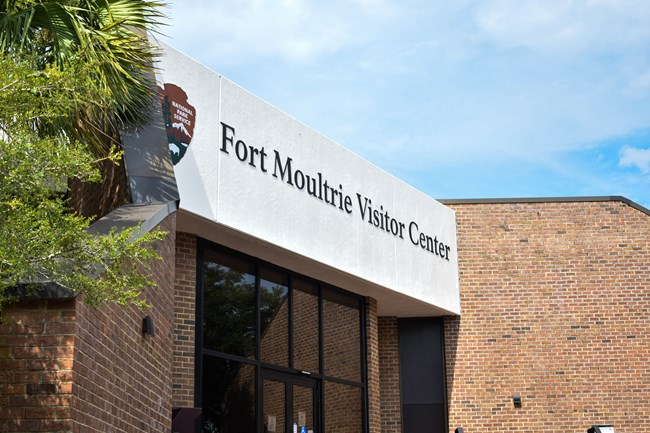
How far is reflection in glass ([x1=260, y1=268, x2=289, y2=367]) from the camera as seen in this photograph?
47.9 ft

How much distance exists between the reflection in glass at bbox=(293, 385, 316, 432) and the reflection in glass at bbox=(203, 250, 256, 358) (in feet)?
5.00

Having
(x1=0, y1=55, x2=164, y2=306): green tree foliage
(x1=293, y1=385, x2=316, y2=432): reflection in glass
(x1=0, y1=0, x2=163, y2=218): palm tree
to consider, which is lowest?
(x1=293, y1=385, x2=316, y2=432): reflection in glass

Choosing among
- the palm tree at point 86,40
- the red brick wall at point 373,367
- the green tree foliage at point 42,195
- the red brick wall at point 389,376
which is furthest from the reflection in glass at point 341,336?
the green tree foliage at point 42,195

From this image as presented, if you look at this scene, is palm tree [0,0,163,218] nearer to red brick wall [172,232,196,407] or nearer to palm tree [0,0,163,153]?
palm tree [0,0,163,153]

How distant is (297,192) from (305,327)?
246 centimetres

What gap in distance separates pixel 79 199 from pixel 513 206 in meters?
11.2

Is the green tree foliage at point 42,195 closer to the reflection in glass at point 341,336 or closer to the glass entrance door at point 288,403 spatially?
the glass entrance door at point 288,403

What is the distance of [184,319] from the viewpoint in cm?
A: 1271

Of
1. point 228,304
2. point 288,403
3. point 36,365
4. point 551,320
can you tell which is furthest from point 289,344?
point 36,365

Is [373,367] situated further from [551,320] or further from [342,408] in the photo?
[551,320]

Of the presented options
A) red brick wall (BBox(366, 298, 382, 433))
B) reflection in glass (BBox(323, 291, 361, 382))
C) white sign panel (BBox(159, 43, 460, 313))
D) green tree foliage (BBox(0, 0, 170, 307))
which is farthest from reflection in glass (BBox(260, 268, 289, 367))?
green tree foliage (BBox(0, 0, 170, 307))

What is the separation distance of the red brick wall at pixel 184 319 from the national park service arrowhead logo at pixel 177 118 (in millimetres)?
1448

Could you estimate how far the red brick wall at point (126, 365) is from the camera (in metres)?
6.51

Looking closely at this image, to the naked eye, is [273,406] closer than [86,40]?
No
